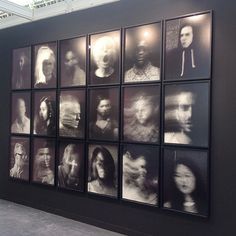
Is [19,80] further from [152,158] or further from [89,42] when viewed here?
[152,158]

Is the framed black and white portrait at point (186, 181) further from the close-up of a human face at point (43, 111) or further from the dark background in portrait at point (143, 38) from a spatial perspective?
the close-up of a human face at point (43, 111)

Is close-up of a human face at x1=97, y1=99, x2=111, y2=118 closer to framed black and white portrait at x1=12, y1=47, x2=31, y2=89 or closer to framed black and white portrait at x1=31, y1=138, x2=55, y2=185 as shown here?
framed black and white portrait at x1=31, y1=138, x2=55, y2=185

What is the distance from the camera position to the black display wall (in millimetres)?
3338

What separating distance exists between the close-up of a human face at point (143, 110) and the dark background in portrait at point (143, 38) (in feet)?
1.46

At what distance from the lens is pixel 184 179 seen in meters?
3.58

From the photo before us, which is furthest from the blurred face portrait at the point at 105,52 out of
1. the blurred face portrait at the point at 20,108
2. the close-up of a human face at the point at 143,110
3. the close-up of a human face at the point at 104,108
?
the blurred face portrait at the point at 20,108

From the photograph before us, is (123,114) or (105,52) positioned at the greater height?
(105,52)

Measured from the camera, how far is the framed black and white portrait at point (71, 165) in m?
4.61

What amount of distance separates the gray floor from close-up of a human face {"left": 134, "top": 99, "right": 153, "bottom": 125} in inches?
57.1

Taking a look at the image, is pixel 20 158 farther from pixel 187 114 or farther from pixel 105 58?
pixel 187 114

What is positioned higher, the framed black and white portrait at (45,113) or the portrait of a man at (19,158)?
the framed black and white portrait at (45,113)

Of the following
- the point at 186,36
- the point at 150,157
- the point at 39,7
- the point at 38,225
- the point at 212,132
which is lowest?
the point at 38,225

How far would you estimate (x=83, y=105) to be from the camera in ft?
15.0

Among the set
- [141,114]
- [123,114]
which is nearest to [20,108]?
[123,114]
